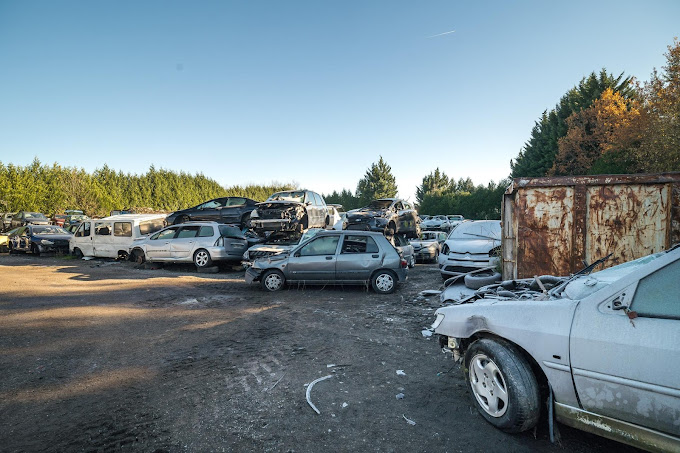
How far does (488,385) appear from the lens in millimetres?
2863

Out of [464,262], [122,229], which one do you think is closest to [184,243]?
[122,229]

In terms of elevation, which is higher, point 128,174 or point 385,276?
point 128,174

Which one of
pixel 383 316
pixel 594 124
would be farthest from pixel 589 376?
pixel 594 124

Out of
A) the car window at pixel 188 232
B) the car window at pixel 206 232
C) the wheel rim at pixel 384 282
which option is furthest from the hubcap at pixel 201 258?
the wheel rim at pixel 384 282

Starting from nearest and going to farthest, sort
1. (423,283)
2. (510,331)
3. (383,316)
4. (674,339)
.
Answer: (674,339)
(510,331)
(383,316)
(423,283)

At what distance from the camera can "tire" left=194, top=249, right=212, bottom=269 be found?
38.7 ft

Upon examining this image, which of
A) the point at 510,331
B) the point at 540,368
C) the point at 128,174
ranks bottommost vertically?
the point at 540,368

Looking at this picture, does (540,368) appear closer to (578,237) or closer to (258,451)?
(258,451)

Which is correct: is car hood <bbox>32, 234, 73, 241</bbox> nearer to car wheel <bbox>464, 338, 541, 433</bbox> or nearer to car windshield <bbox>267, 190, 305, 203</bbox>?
car windshield <bbox>267, 190, 305, 203</bbox>

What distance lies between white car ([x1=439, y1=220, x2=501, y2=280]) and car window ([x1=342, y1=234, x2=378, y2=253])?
2157 mm

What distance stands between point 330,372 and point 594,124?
3928 cm

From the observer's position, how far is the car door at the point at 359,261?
26.7 feet

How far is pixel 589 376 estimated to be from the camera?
2.27 meters

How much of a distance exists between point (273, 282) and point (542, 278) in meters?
Answer: 6.10
